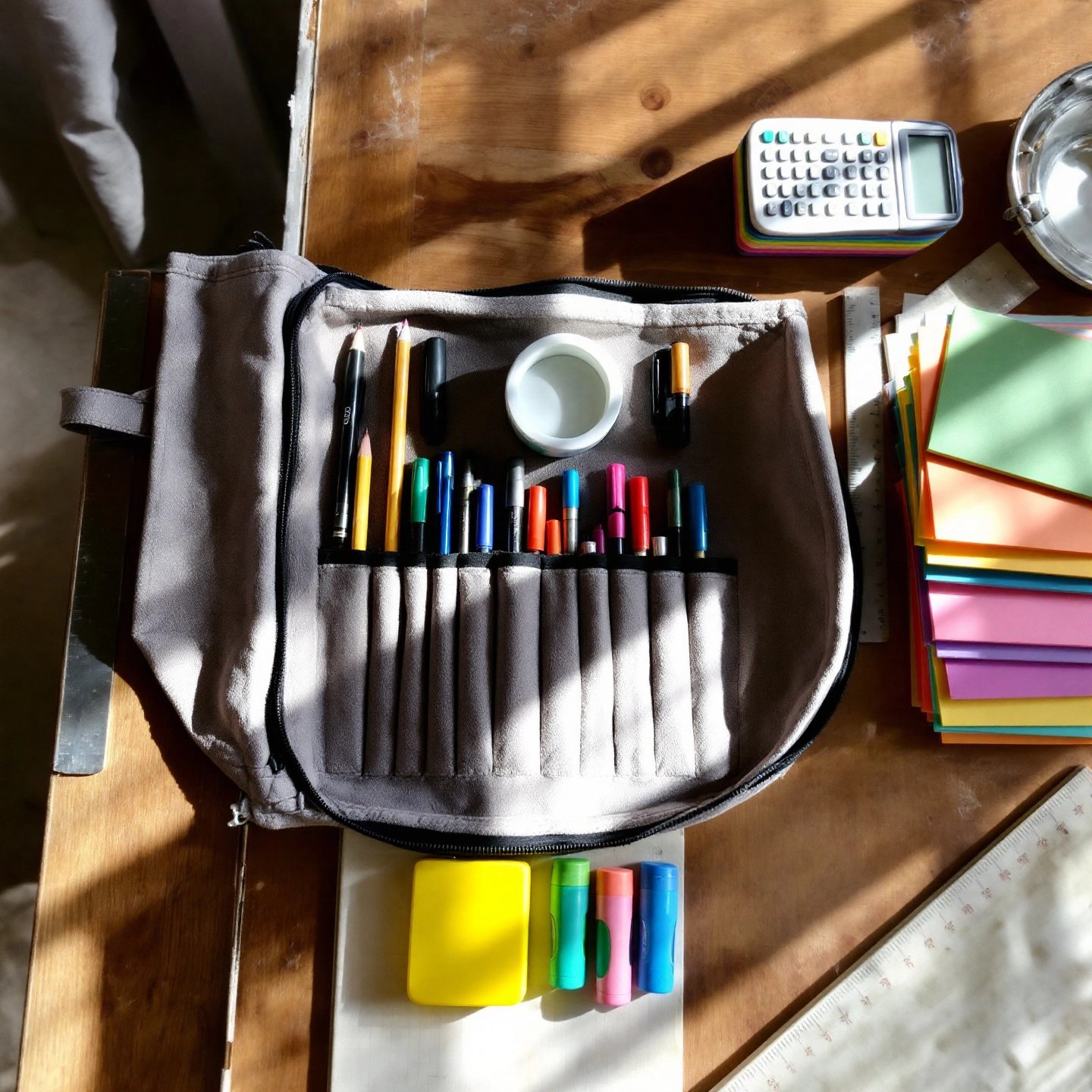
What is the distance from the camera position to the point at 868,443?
2.87 feet

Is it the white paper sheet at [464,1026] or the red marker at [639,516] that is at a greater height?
the red marker at [639,516]

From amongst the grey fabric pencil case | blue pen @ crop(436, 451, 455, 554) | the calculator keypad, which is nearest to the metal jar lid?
the calculator keypad

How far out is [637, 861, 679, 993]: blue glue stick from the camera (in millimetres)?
759

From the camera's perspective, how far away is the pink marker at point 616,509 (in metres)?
0.79

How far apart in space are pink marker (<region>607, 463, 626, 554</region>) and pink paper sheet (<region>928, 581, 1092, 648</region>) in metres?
0.29

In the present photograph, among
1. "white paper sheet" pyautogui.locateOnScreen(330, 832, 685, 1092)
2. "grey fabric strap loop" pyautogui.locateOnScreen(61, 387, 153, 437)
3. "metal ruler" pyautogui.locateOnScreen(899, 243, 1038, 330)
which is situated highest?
"metal ruler" pyautogui.locateOnScreen(899, 243, 1038, 330)

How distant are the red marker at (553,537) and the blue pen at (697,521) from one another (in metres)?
0.12

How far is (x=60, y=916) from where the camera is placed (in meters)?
0.74

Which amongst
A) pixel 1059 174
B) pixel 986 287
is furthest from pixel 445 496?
pixel 1059 174

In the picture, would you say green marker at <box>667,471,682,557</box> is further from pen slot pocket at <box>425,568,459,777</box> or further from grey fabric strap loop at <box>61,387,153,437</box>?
grey fabric strap loop at <box>61,387,153,437</box>

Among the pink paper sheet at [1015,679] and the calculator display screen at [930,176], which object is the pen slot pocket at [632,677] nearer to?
the pink paper sheet at [1015,679]

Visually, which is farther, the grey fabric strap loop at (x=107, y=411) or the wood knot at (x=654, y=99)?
the wood knot at (x=654, y=99)

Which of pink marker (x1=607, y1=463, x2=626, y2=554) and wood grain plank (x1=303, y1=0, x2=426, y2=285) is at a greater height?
wood grain plank (x1=303, y1=0, x2=426, y2=285)

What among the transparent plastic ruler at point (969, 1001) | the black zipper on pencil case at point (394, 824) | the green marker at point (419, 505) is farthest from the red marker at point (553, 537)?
the transparent plastic ruler at point (969, 1001)
